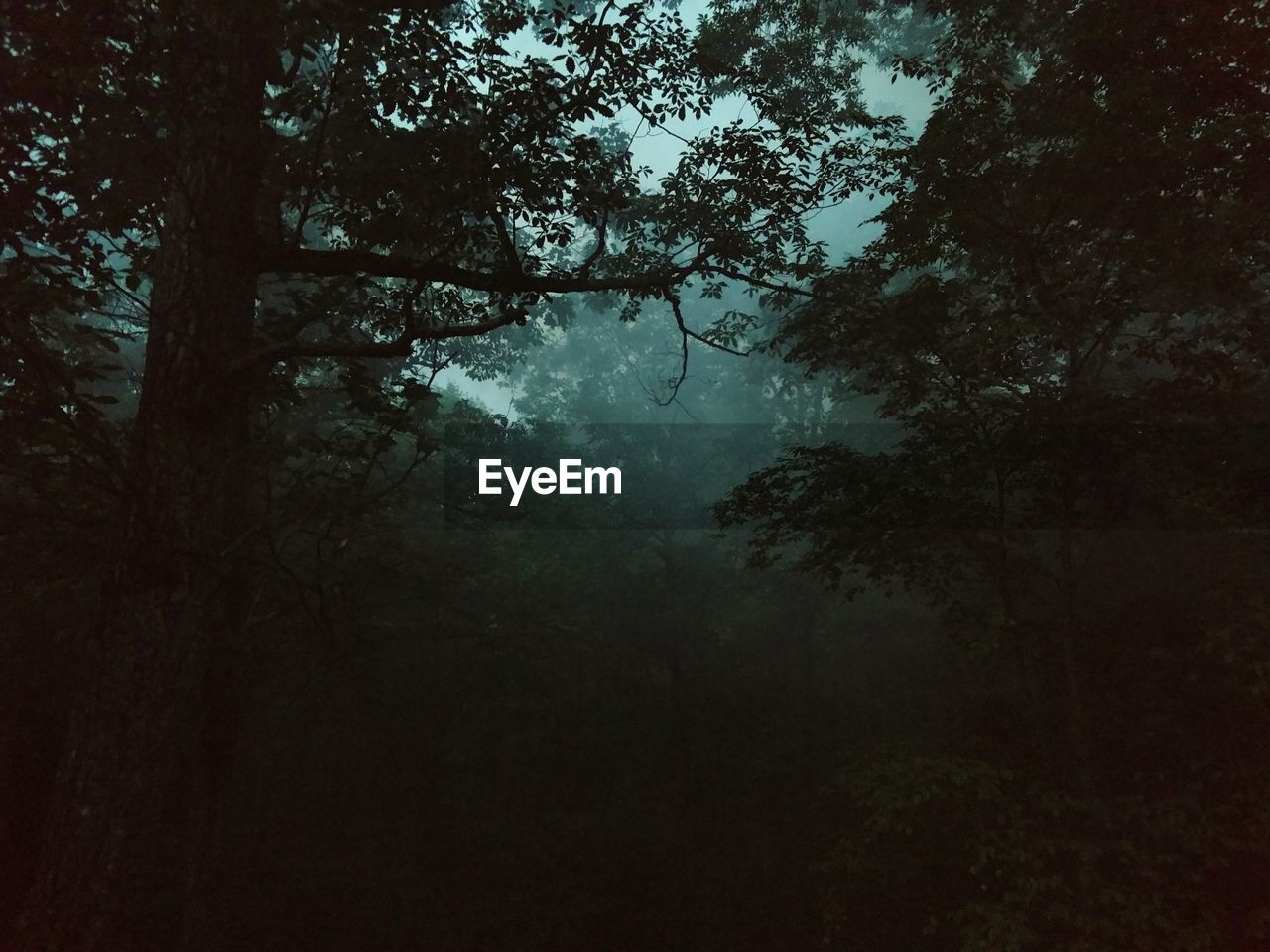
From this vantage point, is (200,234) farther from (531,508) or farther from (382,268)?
(531,508)

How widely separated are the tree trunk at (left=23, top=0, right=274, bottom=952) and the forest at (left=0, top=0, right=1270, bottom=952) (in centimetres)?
3

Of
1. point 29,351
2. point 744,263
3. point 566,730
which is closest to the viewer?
point 29,351

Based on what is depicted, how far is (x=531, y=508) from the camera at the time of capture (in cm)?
1434

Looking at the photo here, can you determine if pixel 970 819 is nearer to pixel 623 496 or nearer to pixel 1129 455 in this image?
pixel 1129 455

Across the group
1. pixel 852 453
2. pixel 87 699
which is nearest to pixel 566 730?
pixel 852 453

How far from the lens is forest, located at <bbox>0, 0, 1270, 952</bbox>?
5.08 m

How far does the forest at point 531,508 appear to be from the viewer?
5.08m

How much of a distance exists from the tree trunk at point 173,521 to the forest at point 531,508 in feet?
0.09

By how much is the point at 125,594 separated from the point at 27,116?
9.21 feet

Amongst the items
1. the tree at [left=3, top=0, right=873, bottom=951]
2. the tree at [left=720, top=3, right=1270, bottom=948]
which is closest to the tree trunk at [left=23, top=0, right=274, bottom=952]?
the tree at [left=3, top=0, right=873, bottom=951]

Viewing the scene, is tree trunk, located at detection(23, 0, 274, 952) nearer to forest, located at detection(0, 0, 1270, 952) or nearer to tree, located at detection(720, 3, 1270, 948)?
forest, located at detection(0, 0, 1270, 952)

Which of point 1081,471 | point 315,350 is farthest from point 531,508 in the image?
point 315,350

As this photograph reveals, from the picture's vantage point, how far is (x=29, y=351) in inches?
159

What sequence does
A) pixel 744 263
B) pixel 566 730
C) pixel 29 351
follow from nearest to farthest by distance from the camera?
pixel 29 351
pixel 744 263
pixel 566 730
